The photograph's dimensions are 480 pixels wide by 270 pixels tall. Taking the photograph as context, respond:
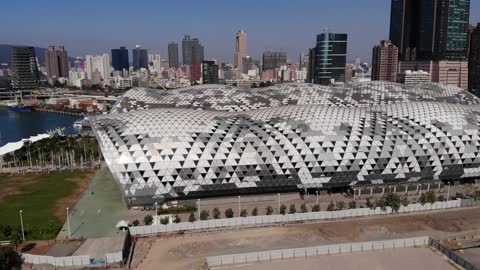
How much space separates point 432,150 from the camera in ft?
161

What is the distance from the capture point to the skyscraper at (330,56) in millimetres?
190375

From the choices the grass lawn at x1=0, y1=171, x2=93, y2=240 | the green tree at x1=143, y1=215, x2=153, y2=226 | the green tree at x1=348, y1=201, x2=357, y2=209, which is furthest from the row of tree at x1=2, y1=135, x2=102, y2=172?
the green tree at x1=348, y1=201, x2=357, y2=209

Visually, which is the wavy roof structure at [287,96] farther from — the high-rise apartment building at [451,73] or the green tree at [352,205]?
the high-rise apartment building at [451,73]

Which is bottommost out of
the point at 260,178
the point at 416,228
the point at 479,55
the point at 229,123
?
the point at 416,228

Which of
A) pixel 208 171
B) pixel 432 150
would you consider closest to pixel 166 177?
pixel 208 171

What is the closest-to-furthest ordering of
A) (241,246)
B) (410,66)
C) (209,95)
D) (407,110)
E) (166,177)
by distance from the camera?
(241,246), (166,177), (407,110), (209,95), (410,66)

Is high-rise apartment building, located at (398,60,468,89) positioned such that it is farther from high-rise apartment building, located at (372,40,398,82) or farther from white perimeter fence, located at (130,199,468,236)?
white perimeter fence, located at (130,199,468,236)

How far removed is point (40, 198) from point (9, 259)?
1962 centimetres

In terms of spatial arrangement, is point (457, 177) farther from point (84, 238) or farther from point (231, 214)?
point (84, 238)

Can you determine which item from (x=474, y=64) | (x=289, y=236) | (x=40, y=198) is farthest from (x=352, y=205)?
(x=474, y=64)

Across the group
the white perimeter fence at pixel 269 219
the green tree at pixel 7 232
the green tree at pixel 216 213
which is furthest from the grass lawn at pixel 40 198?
the green tree at pixel 216 213

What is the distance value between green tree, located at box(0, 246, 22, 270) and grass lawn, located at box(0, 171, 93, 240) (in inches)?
218

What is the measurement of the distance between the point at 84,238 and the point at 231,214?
43.7 ft

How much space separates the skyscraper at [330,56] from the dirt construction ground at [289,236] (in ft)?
506
